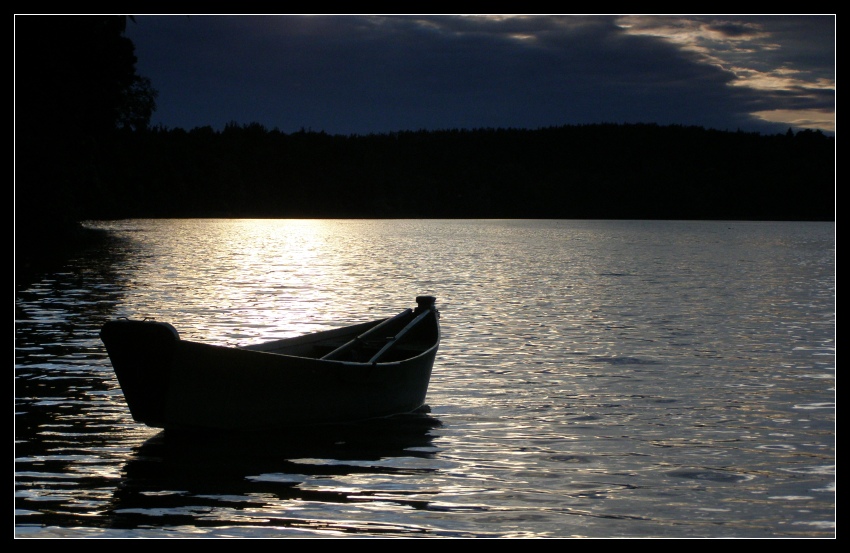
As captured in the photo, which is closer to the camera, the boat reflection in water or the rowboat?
the boat reflection in water

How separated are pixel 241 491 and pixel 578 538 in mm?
3164

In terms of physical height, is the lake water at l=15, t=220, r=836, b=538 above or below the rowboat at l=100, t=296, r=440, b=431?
below

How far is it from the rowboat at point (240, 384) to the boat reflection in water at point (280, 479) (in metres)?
0.22

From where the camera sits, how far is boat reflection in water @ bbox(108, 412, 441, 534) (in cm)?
866

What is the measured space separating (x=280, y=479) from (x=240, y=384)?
66.8 inches

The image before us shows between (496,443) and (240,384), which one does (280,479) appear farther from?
(496,443)

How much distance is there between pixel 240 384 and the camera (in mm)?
11344

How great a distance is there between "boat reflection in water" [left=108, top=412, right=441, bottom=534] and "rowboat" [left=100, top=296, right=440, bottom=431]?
0.22 m

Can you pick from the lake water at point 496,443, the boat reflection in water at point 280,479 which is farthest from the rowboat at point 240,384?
the lake water at point 496,443

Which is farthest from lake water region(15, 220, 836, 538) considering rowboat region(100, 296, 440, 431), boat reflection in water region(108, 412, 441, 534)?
rowboat region(100, 296, 440, 431)

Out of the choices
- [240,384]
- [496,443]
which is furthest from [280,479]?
[496,443]

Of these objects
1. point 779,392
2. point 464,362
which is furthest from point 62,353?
point 779,392

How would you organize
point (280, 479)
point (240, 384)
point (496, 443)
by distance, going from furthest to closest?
point (496, 443) < point (240, 384) < point (280, 479)

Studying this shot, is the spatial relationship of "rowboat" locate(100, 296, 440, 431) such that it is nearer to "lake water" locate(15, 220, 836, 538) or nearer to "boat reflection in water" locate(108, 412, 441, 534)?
"boat reflection in water" locate(108, 412, 441, 534)
